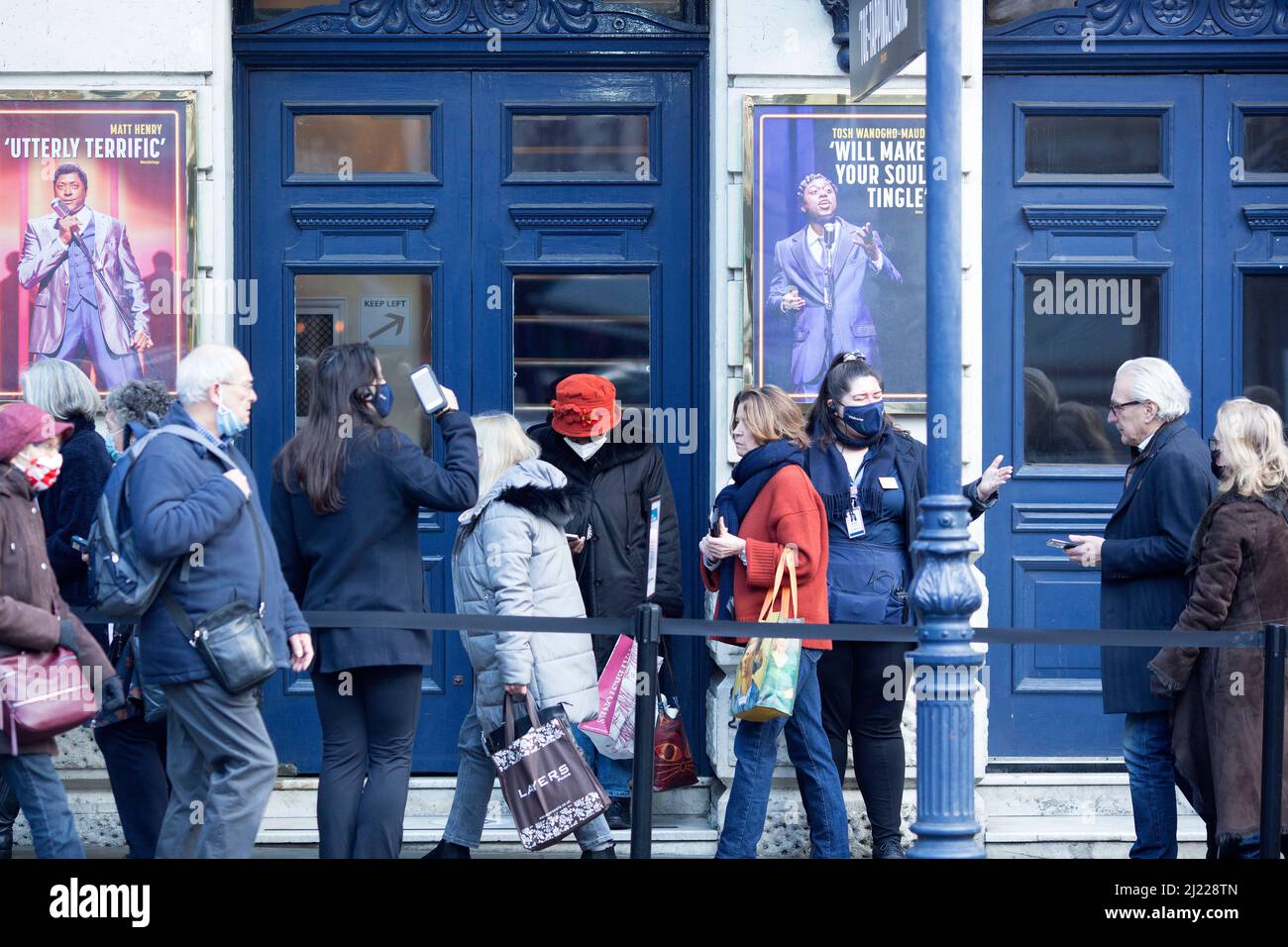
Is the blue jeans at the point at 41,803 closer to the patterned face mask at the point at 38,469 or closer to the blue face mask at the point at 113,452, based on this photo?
the patterned face mask at the point at 38,469

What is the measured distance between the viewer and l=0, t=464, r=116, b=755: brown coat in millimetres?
5598

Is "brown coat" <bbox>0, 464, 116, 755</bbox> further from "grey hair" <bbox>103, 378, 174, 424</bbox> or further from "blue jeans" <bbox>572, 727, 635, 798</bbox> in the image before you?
"blue jeans" <bbox>572, 727, 635, 798</bbox>

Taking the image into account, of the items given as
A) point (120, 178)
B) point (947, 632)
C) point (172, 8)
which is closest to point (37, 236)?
point (120, 178)

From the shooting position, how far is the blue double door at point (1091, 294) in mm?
7852

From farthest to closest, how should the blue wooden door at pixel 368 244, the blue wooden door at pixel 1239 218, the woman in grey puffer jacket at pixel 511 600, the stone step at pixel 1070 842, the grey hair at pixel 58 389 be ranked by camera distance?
the blue wooden door at pixel 1239 218 < the blue wooden door at pixel 368 244 < the stone step at pixel 1070 842 < the grey hair at pixel 58 389 < the woman in grey puffer jacket at pixel 511 600

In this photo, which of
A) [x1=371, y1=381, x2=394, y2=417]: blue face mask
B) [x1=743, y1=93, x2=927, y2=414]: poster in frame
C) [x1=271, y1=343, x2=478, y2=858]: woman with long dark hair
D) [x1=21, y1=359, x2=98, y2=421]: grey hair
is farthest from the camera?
[x1=743, y1=93, x2=927, y2=414]: poster in frame

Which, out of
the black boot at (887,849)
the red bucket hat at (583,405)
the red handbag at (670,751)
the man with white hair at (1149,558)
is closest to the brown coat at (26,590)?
the red bucket hat at (583,405)

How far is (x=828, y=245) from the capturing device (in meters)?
Answer: 7.45

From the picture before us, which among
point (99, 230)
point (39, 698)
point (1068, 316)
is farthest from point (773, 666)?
Answer: point (99, 230)

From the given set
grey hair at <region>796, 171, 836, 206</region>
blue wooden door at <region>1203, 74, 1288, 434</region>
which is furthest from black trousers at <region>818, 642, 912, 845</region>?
blue wooden door at <region>1203, 74, 1288, 434</region>

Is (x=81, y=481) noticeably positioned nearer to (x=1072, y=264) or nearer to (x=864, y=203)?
(x=864, y=203)

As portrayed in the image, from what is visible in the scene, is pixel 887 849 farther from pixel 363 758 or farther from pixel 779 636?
pixel 363 758

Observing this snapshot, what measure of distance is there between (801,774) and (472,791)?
128 cm

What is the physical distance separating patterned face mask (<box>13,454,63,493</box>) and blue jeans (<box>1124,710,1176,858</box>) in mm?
4078
